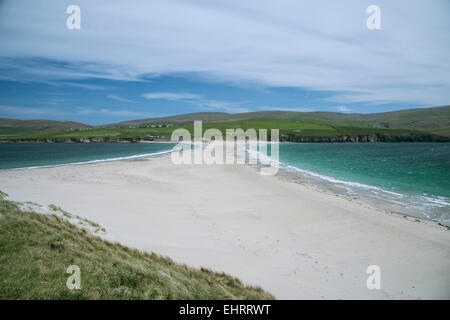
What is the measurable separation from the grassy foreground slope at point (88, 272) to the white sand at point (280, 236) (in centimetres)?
107

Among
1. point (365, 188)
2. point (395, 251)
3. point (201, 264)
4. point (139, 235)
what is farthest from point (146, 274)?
point (365, 188)

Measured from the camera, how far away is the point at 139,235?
377 inches

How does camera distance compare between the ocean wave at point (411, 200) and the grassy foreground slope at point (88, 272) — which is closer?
the grassy foreground slope at point (88, 272)

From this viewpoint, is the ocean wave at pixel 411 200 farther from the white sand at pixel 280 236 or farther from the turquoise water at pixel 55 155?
the turquoise water at pixel 55 155

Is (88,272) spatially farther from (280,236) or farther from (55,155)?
(55,155)

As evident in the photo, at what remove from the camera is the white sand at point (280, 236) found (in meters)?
6.88

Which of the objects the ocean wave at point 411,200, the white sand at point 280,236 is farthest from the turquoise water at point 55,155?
the ocean wave at point 411,200

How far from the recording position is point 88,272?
5332mm

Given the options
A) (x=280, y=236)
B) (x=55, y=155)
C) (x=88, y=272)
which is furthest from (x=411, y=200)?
(x=55, y=155)

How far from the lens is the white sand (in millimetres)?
6877

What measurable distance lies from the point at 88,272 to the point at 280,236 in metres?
6.72
